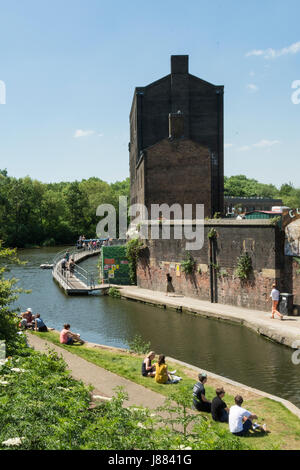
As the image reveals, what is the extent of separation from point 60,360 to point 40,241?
72.4 metres

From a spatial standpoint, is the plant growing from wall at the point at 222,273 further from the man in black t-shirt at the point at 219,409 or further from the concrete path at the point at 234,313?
the man in black t-shirt at the point at 219,409

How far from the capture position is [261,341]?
1669 cm

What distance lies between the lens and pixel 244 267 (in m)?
20.9

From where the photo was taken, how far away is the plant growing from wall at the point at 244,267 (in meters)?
20.8

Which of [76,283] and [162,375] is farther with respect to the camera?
[76,283]

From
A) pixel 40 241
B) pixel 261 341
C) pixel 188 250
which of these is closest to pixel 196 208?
pixel 188 250

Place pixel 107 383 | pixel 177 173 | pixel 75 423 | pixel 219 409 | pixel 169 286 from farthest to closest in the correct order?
pixel 177 173 → pixel 169 286 → pixel 107 383 → pixel 219 409 → pixel 75 423

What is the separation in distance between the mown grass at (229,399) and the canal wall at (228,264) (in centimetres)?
804

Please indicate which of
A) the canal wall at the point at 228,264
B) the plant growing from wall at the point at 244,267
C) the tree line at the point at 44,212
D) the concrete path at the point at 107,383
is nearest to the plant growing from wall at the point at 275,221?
the canal wall at the point at 228,264

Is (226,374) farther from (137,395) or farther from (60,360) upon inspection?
(60,360)

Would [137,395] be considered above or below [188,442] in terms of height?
below

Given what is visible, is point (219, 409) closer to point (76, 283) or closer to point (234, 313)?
point (234, 313)

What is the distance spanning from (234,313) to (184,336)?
316 centimetres

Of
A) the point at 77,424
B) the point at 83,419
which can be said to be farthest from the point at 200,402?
the point at 77,424
